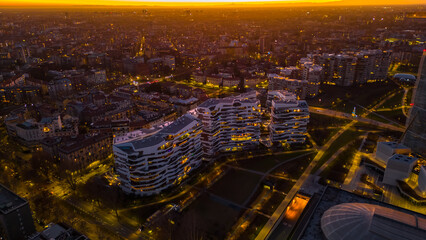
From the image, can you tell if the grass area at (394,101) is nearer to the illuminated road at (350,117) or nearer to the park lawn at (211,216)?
the illuminated road at (350,117)

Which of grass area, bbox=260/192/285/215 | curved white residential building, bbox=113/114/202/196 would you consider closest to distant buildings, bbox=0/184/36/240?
curved white residential building, bbox=113/114/202/196

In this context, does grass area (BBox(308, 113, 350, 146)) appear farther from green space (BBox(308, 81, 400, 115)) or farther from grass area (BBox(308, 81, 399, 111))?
grass area (BBox(308, 81, 399, 111))

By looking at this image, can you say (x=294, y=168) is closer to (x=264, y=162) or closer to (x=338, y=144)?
(x=264, y=162)

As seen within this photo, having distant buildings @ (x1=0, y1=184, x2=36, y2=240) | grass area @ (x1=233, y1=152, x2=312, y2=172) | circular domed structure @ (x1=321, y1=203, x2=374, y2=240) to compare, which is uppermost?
circular domed structure @ (x1=321, y1=203, x2=374, y2=240)

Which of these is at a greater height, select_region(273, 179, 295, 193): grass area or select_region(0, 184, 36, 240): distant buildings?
select_region(0, 184, 36, 240): distant buildings

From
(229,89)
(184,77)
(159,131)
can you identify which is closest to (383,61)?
(229,89)

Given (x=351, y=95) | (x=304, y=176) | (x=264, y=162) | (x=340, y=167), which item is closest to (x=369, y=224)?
(x=304, y=176)
